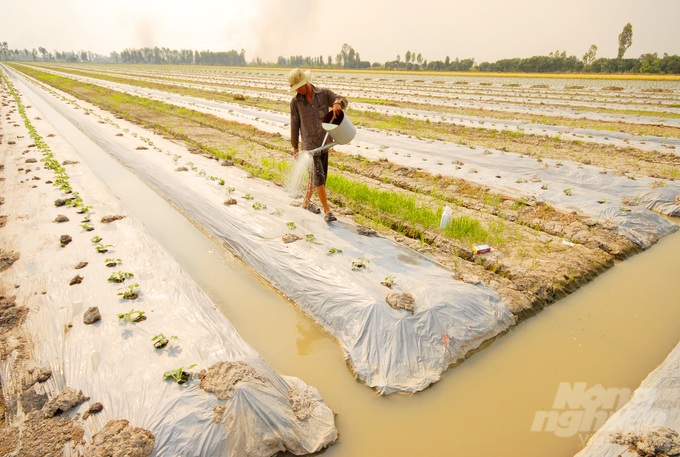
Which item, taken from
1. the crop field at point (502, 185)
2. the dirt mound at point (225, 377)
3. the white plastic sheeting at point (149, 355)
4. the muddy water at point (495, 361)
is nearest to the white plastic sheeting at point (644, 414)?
the muddy water at point (495, 361)

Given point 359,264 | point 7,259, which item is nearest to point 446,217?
point 359,264

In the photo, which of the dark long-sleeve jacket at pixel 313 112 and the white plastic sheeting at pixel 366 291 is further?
the dark long-sleeve jacket at pixel 313 112

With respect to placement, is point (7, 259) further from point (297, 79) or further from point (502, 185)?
point (502, 185)

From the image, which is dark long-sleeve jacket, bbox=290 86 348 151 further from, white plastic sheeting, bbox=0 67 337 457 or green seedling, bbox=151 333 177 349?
green seedling, bbox=151 333 177 349

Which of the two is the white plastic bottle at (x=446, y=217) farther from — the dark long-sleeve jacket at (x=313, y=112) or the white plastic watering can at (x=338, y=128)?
the dark long-sleeve jacket at (x=313, y=112)

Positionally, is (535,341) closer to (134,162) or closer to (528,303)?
(528,303)

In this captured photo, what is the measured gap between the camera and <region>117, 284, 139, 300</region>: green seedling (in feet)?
7.93

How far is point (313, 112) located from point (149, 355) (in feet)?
8.52

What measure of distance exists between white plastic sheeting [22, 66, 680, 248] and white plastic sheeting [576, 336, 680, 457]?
2.47 metres

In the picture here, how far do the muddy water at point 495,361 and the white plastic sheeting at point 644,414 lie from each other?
0.17 meters

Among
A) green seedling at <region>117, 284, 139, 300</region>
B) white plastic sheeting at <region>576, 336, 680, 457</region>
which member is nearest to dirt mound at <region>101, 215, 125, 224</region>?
green seedling at <region>117, 284, 139, 300</region>

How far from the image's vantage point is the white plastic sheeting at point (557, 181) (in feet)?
13.2

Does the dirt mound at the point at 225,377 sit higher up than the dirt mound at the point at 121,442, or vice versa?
the dirt mound at the point at 225,377

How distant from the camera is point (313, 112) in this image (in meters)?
3.49
